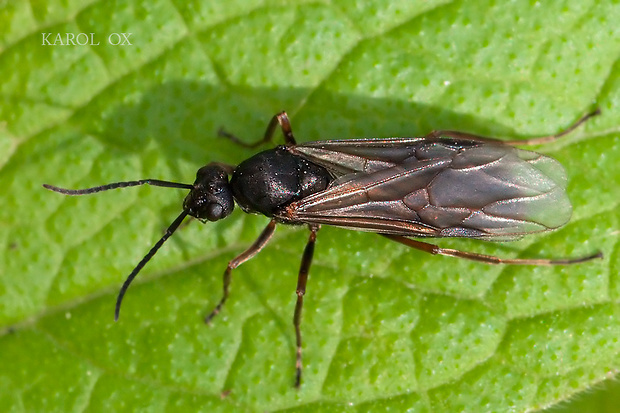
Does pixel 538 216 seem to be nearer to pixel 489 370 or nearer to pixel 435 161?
pixel 435 161

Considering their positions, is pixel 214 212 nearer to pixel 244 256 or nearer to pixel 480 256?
pixel 244 256

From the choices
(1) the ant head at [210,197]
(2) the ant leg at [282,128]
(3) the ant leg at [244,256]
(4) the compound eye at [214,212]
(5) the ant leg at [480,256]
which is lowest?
(5) the ant leg at [480,256]

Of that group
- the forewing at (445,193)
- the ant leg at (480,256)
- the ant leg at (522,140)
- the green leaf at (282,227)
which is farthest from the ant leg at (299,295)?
the ant leg at (522,140)

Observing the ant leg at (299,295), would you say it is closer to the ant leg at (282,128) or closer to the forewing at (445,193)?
the forewing at (445,193)

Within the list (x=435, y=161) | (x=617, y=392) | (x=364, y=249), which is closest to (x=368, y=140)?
(x=435, y=161)

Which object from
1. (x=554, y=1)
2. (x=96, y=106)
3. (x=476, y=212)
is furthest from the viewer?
(x=96, y=106)

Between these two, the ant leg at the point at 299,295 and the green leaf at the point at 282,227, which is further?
the ant leg at the point at 299,295
